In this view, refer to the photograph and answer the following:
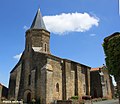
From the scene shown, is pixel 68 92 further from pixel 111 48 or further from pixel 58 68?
pixel 111 48

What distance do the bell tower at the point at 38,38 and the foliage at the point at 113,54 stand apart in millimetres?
23120

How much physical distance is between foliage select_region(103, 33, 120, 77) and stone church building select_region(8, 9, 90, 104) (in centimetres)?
1740

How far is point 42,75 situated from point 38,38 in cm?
977

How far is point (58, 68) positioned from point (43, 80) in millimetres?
5200

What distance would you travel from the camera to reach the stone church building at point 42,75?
3497 cm

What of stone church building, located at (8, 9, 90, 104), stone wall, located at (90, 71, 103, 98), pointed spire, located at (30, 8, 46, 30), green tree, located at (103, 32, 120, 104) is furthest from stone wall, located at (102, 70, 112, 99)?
green tree, located at (103, 32, 120, 104)

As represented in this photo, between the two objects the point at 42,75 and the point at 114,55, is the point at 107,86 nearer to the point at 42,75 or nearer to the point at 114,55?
the point at 42,75

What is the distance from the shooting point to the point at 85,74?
151 ft

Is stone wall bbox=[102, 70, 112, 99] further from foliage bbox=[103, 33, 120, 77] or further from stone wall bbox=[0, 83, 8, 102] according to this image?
foliage bbox=[103, 33, 120, 77]

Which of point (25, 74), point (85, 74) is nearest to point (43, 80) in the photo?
point (25, 74)

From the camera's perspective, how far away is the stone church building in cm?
3497

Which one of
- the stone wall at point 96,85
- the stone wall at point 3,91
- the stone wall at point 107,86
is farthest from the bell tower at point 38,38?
the stone wall at point 107,86

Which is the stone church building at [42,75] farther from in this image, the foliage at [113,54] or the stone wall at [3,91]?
the foliage at [113,54]

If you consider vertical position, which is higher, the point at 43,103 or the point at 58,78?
the point at 58,78
